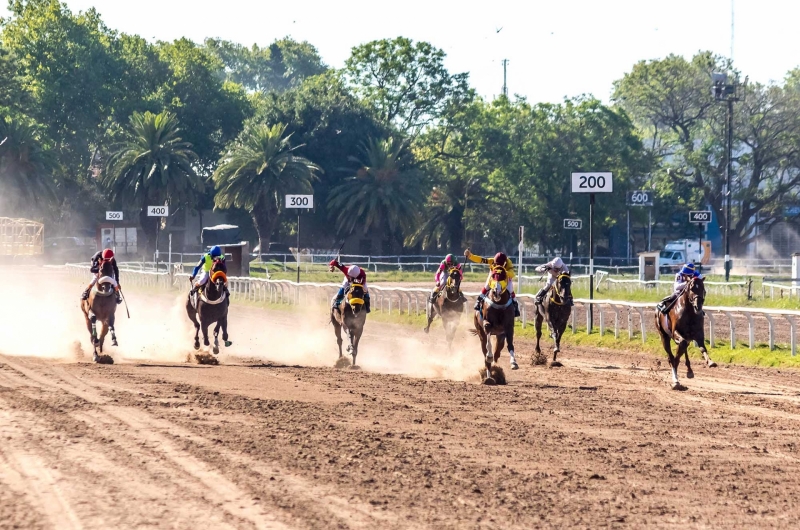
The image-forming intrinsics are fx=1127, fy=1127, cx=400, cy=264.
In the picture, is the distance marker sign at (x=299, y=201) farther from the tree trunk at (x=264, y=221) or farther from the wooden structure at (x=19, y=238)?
the tree trunk at (x=264, y=221)

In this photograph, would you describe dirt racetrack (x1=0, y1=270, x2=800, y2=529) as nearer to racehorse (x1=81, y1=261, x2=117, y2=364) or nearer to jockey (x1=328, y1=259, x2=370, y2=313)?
racehorse (x1=81, y1=261, x2=117, y2=364)

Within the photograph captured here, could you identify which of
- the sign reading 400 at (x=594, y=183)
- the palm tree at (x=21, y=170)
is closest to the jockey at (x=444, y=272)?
the sign reading 400 at (x=594, y=183)

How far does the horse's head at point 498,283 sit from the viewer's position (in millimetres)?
17142

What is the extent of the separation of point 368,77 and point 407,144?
1051 cm

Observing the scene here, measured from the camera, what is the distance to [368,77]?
270ft

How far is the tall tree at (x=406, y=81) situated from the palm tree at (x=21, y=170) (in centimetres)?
2285

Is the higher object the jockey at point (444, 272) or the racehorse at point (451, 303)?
the jockey at point (444, 272)

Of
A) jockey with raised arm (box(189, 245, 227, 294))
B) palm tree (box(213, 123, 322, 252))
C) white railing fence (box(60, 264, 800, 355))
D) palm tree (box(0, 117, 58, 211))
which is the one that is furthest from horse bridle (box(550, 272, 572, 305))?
palm tree (box(0, 117, 58, 211))

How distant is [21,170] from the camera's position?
7244cm

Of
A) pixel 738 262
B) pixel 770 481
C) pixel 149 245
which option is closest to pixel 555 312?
pixel 770 481

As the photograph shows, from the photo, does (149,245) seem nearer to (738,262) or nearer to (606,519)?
(738,262)

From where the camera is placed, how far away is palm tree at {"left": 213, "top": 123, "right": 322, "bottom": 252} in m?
69.3

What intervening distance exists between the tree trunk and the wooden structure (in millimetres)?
13601

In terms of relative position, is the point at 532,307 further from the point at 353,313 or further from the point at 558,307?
the point at 353,313
